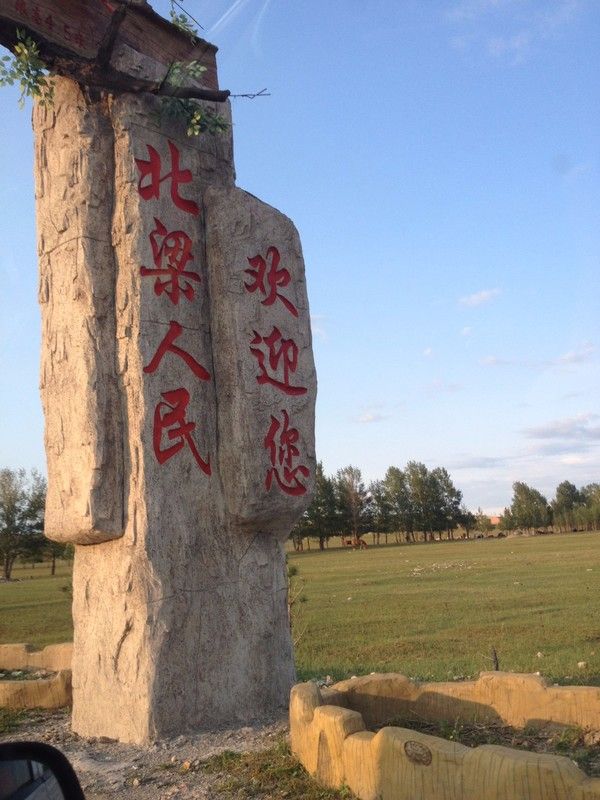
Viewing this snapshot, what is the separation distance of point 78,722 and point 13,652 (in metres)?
3.66

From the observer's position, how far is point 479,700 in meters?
5.64

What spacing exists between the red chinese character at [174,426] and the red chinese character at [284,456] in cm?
51

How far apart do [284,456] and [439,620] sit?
10.7 meters

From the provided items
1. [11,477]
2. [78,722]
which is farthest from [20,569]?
[78,722]

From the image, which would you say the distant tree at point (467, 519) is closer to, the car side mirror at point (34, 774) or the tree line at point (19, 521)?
the tree line at point (19, 521)

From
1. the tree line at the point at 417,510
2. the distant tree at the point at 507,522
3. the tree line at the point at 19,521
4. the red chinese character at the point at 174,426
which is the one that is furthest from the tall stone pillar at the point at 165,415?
the distant tree at the point at 507,522

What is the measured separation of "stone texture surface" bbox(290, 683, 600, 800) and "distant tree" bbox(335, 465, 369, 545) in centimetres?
5955

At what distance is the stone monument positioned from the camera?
6121 millimetres

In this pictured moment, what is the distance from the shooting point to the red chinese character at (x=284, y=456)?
6547 mm

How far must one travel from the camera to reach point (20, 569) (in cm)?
5562

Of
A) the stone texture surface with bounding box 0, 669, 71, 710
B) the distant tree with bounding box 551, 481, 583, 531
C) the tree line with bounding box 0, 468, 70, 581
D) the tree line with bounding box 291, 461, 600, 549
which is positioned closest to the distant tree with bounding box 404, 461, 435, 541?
the tree line with bounding box 291, 461, 600, 549

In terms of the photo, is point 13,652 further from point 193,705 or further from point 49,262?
point 49,262

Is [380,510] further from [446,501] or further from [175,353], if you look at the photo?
[175,353]

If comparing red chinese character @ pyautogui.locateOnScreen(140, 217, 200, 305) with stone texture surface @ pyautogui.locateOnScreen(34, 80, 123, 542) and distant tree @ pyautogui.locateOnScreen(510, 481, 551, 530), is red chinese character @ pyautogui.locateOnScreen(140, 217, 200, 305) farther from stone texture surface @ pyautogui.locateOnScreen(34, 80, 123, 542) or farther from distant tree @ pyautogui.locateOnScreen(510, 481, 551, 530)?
distant tree @ pyautogui.locateOnScreen(510, 481, 551, 530)
